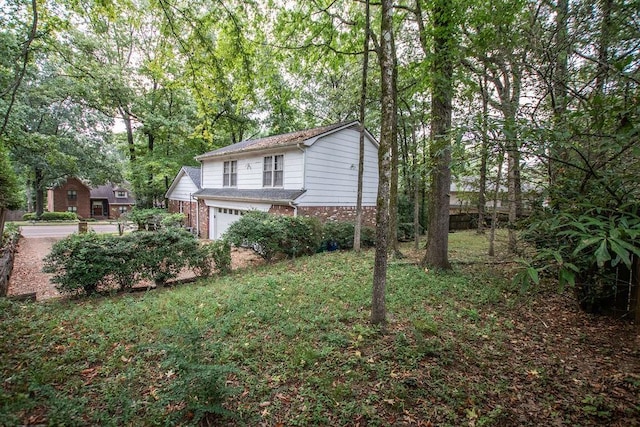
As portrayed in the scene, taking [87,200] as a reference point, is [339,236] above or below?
below

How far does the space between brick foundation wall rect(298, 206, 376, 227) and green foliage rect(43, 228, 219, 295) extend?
171 inches

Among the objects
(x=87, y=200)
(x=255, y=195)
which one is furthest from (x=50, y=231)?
(x=87, y=200)

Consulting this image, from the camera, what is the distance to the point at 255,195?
12.8 m

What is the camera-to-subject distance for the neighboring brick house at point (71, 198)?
32812mm

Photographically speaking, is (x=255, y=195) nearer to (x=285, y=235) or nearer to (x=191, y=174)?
(x=285, y=235)

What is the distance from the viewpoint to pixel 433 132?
Answer: 6859 mm

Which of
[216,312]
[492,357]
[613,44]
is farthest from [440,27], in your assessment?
[216,312]

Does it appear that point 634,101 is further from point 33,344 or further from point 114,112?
point 114,112

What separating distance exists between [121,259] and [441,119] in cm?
816

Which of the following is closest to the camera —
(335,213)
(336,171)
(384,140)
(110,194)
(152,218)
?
(384,140)

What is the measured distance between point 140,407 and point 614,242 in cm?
404

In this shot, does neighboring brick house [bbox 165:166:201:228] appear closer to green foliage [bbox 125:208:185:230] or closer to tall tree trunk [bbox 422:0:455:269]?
green foliage [bbox 125:208:185:230]

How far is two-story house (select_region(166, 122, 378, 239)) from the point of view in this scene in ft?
37.5

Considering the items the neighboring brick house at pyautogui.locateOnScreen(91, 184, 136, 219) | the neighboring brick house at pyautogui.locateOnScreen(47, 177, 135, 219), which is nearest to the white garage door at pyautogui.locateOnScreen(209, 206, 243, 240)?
the neighboring brick house at pyautogui.locateOnScreen(47, 177, 135, 219)
